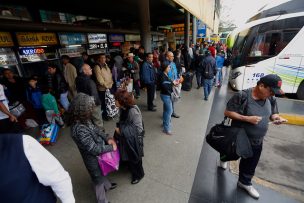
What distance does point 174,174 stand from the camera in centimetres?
276

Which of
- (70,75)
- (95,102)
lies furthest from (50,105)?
(95,102)

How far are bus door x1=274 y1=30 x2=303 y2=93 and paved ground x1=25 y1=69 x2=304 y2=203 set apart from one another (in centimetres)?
259

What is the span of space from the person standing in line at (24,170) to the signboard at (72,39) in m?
7.06

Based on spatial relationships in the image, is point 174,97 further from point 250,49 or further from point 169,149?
point 250,49

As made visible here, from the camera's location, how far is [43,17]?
22.5 ft

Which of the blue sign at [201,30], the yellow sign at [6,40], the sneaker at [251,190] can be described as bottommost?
the sneaker at [251,190]

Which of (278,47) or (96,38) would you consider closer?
(278,47)

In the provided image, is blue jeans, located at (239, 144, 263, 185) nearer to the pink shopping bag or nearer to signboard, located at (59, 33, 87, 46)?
the pink shopping bag

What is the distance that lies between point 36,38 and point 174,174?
21.1ft

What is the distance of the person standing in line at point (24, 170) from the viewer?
87 cm

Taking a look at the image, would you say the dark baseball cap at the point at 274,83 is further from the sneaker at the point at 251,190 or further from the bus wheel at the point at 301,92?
the bus wheel at the point at 301,92

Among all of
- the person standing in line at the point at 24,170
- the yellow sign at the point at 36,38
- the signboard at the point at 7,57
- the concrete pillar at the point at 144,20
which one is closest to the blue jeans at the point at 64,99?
the signboard at the point at 7,57

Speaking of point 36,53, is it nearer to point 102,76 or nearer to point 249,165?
point 102,76

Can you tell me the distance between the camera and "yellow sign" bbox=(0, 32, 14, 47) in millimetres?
4879
